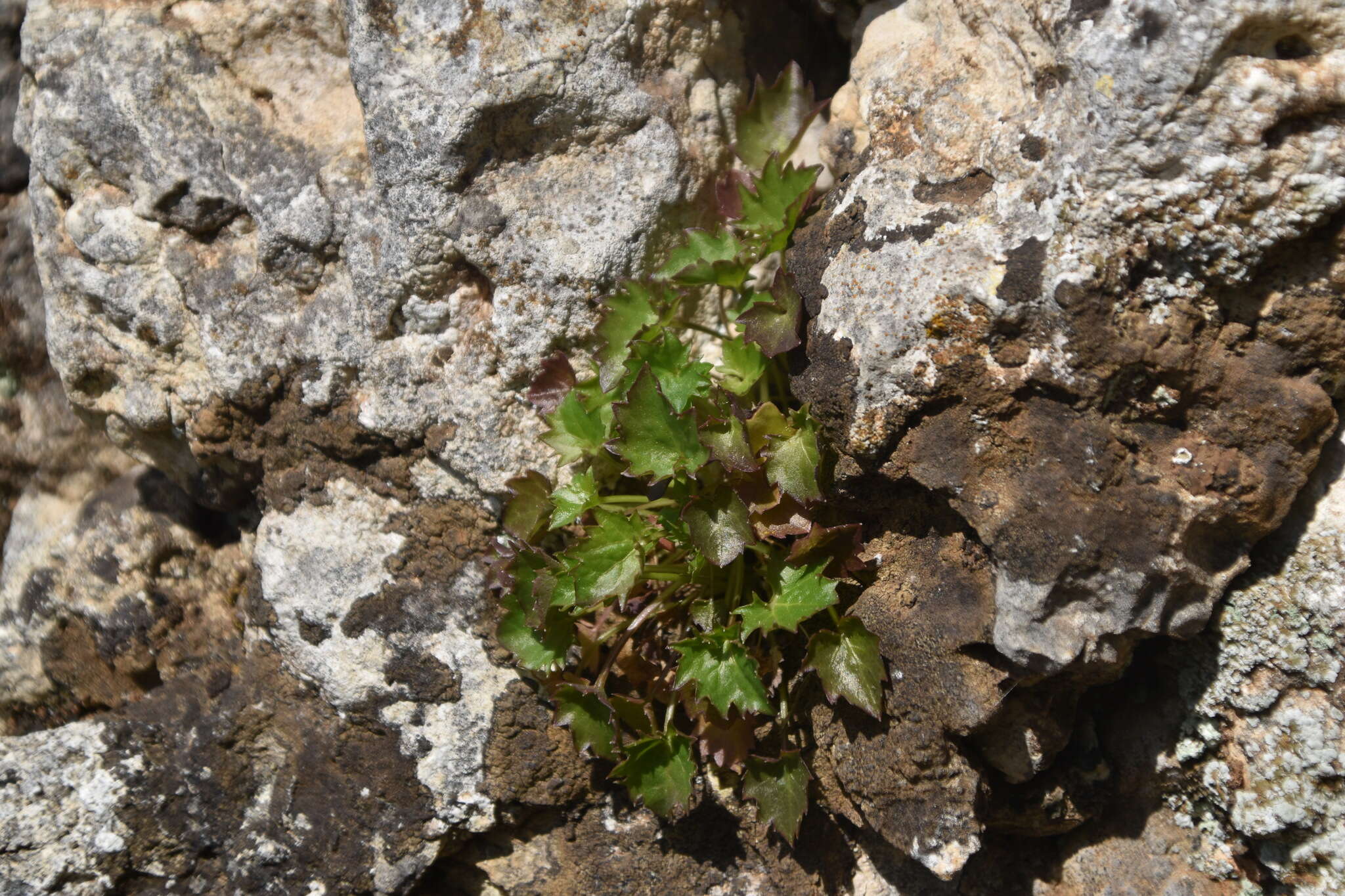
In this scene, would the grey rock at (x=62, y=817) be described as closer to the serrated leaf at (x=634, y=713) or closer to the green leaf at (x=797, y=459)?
the serrated leaf at (x=634, y=713)

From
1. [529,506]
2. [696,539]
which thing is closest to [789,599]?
[696,539]

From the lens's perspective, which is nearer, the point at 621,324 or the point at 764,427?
the point at 764,427

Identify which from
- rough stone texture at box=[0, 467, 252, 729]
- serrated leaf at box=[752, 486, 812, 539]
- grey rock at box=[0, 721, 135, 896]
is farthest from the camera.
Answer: rough stone texture at box=[0, 467, 252, 729]

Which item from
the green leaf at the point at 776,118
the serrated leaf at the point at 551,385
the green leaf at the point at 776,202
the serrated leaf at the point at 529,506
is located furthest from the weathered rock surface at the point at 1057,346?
the serrated leaf at the point at 529,506

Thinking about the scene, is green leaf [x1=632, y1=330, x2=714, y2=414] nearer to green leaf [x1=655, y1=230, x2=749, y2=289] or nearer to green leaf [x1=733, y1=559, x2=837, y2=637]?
green leaf [x1=655, y1=230, x2=749, y2=289]

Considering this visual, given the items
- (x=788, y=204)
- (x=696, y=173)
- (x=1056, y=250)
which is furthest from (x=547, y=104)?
(x=1056, y=250)

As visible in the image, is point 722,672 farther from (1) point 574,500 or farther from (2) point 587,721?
(1) point 574,500

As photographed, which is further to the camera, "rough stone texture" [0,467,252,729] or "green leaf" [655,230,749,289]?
"rough stone texture" [0,467,252,729]

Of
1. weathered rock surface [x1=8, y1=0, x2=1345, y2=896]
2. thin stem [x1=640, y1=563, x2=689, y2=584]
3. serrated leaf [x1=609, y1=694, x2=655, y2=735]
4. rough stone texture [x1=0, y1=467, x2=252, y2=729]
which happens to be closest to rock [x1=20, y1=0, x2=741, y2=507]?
weathered rock surface [x1=8, y1=0, x2=1345, y2=896]
